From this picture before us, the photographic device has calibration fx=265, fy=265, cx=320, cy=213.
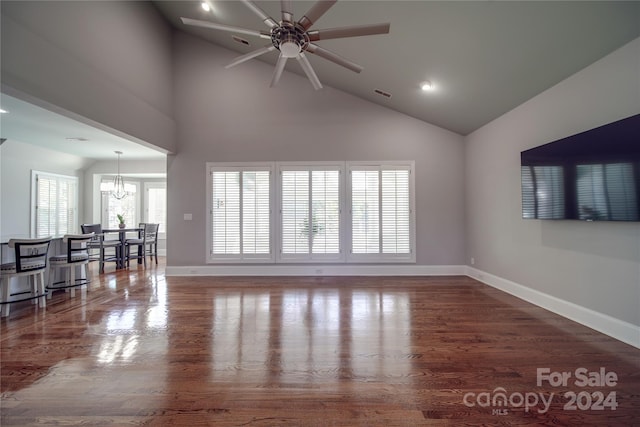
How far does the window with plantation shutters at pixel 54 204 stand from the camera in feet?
21.4

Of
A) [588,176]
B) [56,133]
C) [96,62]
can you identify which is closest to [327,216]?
[588,176]

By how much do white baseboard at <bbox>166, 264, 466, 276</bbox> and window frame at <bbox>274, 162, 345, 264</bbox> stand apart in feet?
0.43

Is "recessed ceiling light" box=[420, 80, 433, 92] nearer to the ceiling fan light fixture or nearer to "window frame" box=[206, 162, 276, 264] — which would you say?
the ceiling fan light fixture

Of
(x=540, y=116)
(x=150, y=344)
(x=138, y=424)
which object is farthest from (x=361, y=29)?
(x=150, y=344)

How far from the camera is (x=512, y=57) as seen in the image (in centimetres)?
304

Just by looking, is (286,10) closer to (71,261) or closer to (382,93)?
(382,93)

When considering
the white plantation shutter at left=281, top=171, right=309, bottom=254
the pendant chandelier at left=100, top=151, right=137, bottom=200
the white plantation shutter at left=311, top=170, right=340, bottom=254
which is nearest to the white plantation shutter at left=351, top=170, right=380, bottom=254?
the white plantation shutter at left=311, top=170, right=340, bottom=254

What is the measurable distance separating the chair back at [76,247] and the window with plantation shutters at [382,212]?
458cm

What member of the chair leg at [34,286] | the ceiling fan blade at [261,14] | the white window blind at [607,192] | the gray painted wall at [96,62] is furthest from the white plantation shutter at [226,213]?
the white window blind at [607,192]

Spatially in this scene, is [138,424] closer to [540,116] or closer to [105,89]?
[105,89]

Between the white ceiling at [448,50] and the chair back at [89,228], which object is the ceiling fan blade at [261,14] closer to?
the white ceiling at [448,50]

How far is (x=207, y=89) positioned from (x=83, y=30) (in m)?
2.17

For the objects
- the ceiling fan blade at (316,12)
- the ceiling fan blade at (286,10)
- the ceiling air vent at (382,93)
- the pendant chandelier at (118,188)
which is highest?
the ceiling air vent at (382,93)

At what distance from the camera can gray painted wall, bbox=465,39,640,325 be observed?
2.51 m
